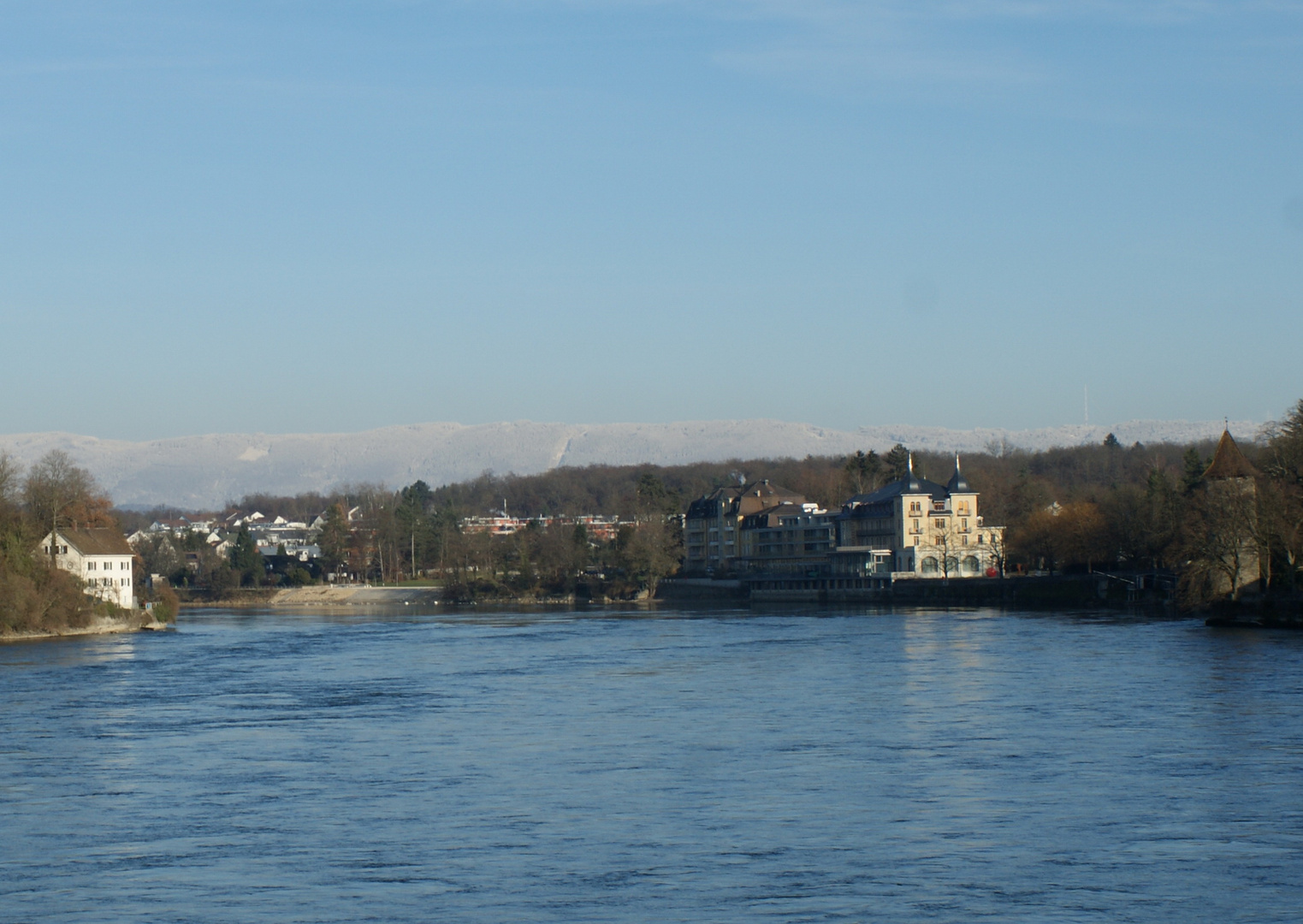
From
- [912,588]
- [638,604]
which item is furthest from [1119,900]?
[638,604]

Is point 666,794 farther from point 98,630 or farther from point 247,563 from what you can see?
point 247,563

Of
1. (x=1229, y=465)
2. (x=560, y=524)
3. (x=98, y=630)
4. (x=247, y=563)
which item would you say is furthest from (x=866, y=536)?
(x=98, y=630)

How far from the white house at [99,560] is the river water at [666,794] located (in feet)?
100

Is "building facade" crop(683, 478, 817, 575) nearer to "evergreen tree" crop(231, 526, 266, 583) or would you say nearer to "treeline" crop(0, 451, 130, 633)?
"evergreen tree" crop(231, 526, 266, 583)

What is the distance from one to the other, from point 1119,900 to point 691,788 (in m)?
7.80

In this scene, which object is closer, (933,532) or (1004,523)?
(933,532)

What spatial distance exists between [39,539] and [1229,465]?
54700 millimetres

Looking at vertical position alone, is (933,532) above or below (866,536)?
above

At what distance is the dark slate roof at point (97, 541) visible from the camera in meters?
72.9

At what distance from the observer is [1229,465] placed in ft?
231

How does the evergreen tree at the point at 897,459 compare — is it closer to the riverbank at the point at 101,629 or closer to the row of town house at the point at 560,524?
the row of town house at the point at 560,524

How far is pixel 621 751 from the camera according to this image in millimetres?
25594

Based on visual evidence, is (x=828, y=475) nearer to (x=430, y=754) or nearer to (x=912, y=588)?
(x=912, y=588)

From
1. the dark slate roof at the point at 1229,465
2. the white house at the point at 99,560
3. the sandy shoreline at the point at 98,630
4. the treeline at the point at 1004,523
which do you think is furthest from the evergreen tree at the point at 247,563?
the dark slate roof at the point at 1229,465
